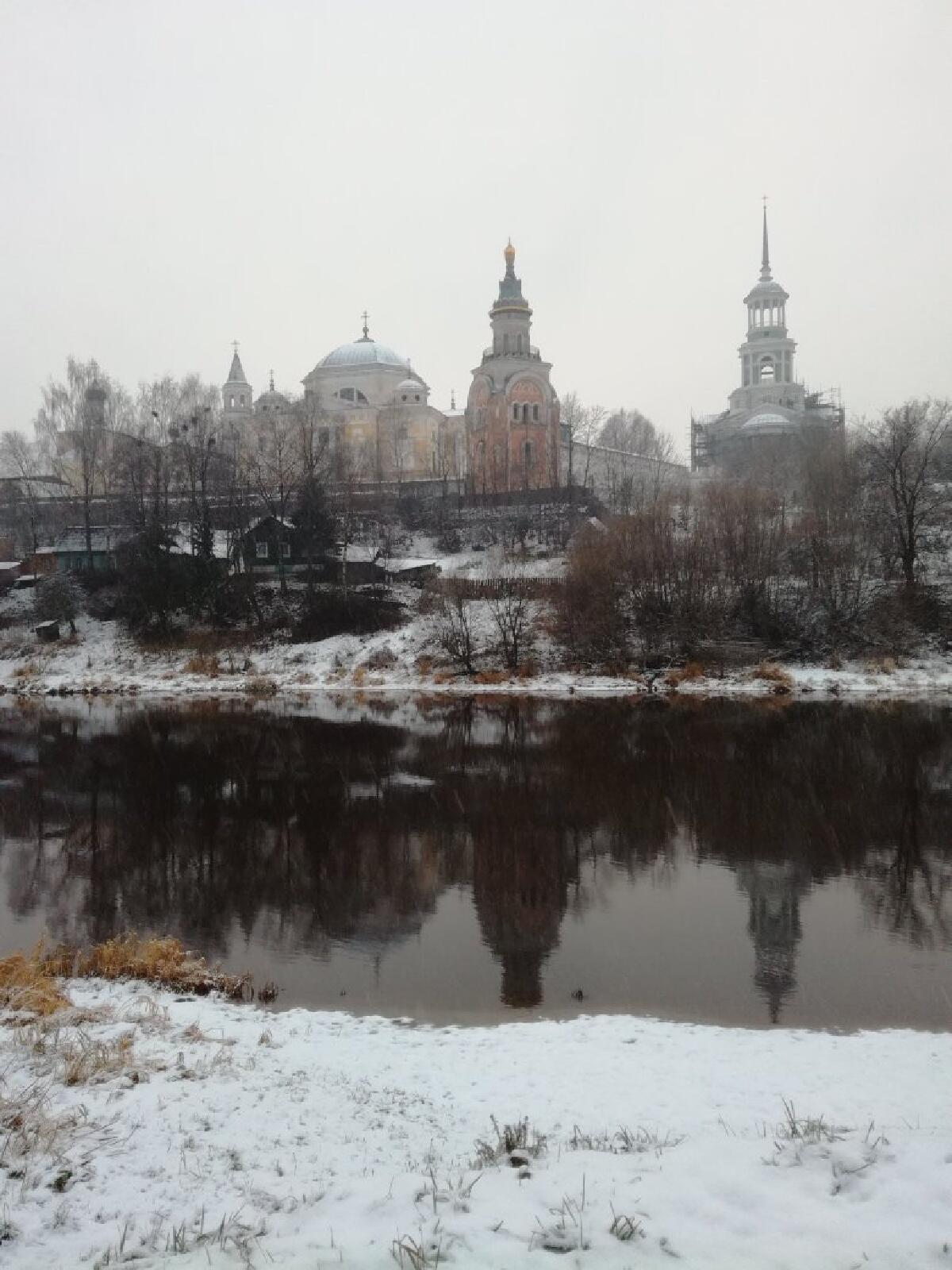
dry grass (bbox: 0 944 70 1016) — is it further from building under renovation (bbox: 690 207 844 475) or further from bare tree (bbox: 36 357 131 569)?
building under renovation (bbox: 690 207 844 475)

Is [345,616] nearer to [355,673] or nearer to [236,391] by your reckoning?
[355,673]

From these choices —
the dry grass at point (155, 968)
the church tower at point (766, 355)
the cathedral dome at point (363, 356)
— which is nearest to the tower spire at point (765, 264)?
the church tower at point (766, 355)

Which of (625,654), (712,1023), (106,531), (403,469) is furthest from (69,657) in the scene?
(712,1023)

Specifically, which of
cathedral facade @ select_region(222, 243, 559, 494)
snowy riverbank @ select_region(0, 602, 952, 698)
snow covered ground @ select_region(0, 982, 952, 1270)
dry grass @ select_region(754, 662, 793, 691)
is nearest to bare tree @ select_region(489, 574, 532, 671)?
snowy riverbank @ select_region(0, 602, 952, 698)

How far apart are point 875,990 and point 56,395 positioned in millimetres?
46867

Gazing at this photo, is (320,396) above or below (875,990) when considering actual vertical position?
above

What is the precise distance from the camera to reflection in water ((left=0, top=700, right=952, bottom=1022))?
980 cm

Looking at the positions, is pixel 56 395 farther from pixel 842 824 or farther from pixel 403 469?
pixel 842 824

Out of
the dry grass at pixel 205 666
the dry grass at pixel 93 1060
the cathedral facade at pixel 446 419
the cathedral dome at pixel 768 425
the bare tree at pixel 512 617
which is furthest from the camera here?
the cathedral dome at pixel 768 425

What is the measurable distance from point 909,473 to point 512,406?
2524 centimetres

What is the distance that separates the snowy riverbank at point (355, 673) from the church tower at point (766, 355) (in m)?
48.3

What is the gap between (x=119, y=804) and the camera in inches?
669

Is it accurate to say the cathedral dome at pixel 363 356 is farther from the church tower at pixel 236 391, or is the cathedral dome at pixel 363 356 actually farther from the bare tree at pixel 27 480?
the bare tree at pixel 27 480

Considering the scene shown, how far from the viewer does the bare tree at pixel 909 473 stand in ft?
118
